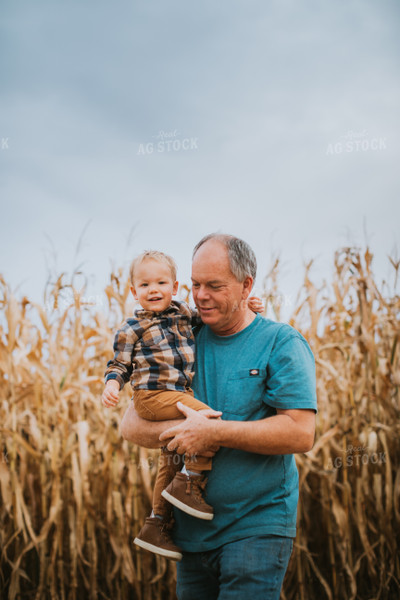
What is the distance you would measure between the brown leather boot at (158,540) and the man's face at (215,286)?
A: 0.66m

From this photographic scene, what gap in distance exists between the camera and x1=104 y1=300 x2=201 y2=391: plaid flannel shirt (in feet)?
5.82

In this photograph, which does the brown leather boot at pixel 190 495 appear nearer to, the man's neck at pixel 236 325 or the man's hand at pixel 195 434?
the man's hand at pixel 195 434

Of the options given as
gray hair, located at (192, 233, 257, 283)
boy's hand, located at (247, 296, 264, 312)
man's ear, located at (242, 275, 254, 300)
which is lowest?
boy's hand, located at (247, 296, 264, 312)

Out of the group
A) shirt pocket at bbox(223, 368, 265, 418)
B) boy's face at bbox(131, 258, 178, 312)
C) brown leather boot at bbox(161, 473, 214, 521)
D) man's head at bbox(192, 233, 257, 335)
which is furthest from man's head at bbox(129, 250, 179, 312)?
brown leather boot at bbox(161, 473, 214, 521)

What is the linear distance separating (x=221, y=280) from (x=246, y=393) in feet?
1.21

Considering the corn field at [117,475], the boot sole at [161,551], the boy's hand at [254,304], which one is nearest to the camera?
the boot sole at [161,551]

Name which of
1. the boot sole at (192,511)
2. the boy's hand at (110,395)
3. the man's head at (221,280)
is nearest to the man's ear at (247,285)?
the man's head at (221,280)

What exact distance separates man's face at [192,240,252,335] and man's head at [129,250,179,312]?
0.36ft

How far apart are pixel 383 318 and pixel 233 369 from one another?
202 centimetres

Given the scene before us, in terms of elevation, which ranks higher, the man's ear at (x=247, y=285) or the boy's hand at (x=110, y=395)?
the man's ear at (x=247, y=285)

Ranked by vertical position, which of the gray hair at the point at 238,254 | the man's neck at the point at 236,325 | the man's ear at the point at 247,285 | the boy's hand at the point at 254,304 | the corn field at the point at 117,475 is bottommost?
the corn field at the point at 117,475

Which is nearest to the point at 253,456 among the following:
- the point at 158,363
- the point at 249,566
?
the point at 249,566

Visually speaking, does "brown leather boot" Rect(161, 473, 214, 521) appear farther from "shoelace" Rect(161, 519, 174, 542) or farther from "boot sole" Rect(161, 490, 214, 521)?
"shoelace" Rect(161, 519, 174, 542)

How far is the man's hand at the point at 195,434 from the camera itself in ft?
5.05
